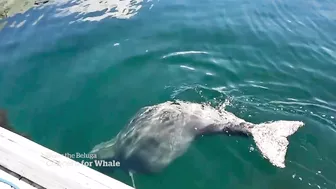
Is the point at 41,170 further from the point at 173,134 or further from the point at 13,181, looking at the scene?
the point at 173,134

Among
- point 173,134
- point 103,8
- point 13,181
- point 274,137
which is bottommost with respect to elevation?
point 103,8

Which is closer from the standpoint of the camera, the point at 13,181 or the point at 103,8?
the point at 13,181

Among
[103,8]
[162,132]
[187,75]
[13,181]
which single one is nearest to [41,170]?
[13,181]

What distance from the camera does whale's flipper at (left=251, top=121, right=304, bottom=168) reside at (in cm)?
550

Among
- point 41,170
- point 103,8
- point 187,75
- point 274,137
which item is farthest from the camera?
point 103,8

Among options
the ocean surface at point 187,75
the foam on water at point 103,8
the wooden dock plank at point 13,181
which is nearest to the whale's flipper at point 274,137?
A: the ocean surface at point 187,75

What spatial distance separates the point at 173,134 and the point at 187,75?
2139mm

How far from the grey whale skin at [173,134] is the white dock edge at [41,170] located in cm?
159

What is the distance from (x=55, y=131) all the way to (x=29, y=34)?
4.24m

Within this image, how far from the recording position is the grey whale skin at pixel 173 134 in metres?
5.54

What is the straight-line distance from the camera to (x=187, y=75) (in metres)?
7.66

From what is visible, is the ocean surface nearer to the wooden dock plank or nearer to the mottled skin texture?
the mottled skin texture

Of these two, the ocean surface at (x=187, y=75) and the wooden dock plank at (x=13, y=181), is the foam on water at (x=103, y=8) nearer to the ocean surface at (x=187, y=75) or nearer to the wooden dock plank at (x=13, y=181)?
the ocean surface at (x=187, y=75)

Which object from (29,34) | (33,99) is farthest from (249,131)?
(29,34)
